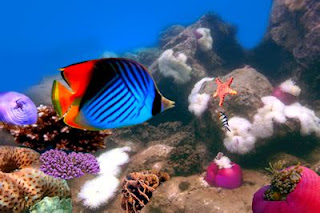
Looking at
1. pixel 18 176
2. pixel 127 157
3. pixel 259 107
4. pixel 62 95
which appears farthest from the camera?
pixel 127 157

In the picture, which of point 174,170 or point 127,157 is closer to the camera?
point 174,170

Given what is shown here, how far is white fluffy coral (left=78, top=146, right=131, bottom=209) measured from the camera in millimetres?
5996

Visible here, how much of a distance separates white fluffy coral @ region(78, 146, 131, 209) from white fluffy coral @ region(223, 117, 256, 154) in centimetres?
300

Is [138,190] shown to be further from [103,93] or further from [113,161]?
[103,93]

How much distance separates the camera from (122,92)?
1.40 meters

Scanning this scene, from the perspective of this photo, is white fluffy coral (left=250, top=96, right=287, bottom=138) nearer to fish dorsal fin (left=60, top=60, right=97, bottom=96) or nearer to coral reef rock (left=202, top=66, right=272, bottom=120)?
coral reef rock (left=202, top=66, right=272, bottom=120)

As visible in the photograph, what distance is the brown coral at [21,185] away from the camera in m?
2.89

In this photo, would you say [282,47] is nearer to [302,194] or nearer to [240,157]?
[240,157]

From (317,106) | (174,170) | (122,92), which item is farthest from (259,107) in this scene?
(122,92)

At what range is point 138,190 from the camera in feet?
16.8

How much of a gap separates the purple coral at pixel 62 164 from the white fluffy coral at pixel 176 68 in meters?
6.52

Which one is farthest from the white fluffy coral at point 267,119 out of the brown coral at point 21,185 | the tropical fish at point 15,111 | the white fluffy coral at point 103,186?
the tropical fish at point 15,111

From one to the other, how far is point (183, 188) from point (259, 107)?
10.2ft

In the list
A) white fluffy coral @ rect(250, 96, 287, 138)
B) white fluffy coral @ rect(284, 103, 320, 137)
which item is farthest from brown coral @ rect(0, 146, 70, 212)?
white fluffy coral @ rect(284, 103, 320, 137)
